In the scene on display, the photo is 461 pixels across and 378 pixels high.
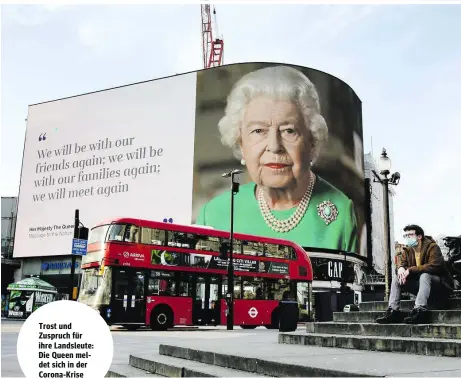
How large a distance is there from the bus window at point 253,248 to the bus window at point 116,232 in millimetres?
5069

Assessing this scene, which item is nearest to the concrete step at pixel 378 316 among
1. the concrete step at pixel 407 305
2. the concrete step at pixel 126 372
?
the concrete step at pixel 407 305

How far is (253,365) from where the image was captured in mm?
4855

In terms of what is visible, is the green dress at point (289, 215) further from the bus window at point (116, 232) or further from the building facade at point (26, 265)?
the bus window at point (116, 232)

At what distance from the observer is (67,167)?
49438 mm

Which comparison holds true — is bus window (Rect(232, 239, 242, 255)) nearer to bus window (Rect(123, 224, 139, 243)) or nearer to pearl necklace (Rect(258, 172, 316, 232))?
bus window (Rect(123, 224, 139, 243))

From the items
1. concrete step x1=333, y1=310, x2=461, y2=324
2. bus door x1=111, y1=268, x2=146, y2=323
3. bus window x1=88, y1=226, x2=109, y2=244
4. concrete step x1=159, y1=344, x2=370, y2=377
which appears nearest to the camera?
concrete step x1=159, y1=344, x2=370, y2=377

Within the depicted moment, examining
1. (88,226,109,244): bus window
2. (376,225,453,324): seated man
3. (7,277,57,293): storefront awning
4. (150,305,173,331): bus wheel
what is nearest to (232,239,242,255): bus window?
(150,305,173,331): bus wheel

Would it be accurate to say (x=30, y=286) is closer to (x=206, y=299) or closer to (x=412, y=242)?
(x=206, y=299)

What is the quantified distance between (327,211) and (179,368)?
37.9 metres

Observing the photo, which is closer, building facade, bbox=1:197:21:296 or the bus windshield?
the bus windshield

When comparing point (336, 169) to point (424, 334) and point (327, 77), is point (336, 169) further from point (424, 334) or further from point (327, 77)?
point (424, 334)

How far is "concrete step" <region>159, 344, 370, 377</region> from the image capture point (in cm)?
410

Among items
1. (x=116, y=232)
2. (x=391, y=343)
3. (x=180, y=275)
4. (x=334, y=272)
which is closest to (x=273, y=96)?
(x=334, y=272)

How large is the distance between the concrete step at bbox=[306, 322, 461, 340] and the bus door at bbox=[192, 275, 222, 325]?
39.7 feet
